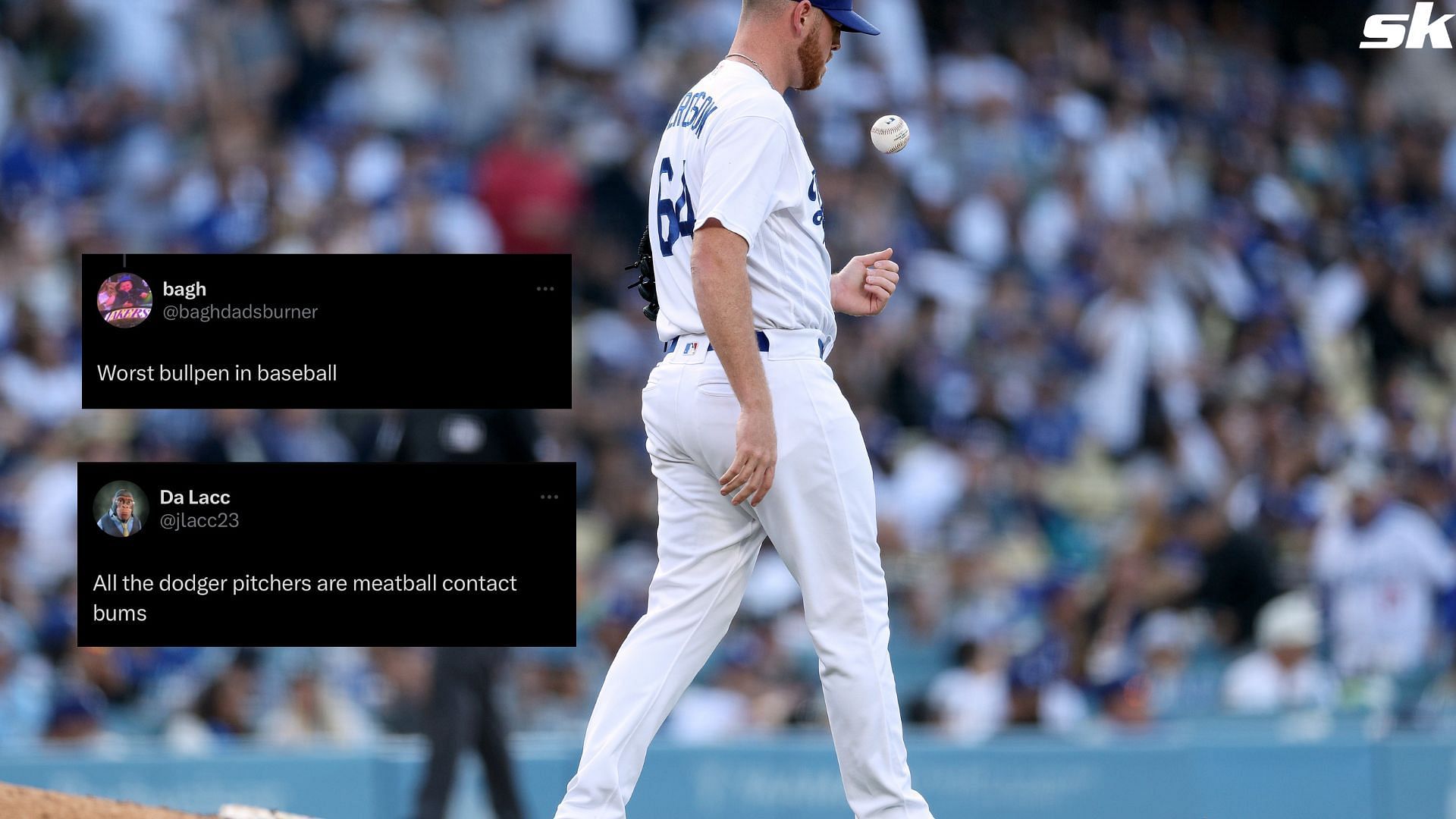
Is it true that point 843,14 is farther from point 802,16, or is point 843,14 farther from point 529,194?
point 529,194

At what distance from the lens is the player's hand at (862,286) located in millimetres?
4277

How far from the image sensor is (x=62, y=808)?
4.05m

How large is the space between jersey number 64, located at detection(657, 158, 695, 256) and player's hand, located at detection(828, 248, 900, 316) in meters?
0.51

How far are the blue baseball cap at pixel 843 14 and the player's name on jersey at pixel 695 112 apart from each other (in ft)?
1.13

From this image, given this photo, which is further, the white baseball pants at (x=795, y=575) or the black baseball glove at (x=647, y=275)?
the black baseball glove at (x=647, y=275)

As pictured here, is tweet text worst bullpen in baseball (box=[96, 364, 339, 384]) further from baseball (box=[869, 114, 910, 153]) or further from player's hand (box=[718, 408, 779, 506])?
player's hand (box=[718, 408, 779, 506])

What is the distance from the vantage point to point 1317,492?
10.5 m

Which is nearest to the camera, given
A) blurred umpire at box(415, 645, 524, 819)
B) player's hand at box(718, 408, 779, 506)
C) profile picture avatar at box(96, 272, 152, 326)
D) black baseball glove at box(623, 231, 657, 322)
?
player's hand at box(718, 408, 779, 506)

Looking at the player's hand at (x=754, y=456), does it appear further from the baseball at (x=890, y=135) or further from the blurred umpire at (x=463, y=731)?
the blurred umpire at (x=463, y=731)

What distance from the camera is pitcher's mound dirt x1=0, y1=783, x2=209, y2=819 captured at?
3.99 meters

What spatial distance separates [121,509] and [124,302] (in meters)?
0.65
